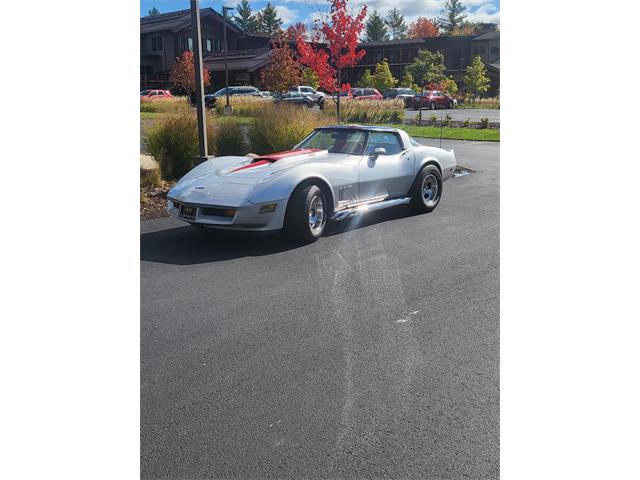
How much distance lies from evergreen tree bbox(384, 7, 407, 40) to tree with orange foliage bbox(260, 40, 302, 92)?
0.50 metres

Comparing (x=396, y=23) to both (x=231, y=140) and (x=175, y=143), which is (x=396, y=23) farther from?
(x=175, y=143)

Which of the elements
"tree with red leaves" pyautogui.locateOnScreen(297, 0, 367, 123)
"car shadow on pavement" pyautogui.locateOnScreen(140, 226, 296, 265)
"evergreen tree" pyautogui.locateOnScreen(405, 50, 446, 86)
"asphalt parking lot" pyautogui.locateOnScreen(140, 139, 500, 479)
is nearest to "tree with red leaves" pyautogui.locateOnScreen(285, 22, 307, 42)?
"tree with red leaves" pyautogui.locateOnScreen(297, 0, 367, 123)

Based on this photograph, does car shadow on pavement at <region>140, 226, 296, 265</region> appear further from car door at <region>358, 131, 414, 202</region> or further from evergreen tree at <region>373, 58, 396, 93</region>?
evergreen tree at <region>373, 58, 396, 93</region>

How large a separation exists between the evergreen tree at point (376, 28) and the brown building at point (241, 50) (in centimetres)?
4

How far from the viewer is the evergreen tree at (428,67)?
8.62ft

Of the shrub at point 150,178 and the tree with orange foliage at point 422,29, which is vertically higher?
the tree with orange foliage at point 422,29

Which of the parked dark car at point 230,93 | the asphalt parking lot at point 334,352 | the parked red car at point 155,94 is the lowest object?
the asphalt parking lot at point 334,352

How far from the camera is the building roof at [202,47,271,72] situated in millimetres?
2908

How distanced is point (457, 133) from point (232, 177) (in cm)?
155

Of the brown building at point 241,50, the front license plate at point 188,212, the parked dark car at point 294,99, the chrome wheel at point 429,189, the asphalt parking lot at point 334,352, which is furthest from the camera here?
the chrome wheel at point 429,189

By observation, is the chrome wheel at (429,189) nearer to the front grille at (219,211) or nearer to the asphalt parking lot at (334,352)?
the asphalt parking lot at (334,352)

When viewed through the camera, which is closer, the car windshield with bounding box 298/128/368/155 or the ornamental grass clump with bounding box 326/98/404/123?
the ornamental grass clump with bounding box 326/98/404/123

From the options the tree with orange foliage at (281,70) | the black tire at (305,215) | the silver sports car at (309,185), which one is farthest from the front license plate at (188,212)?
the tree with orange foliage at (281,70)
